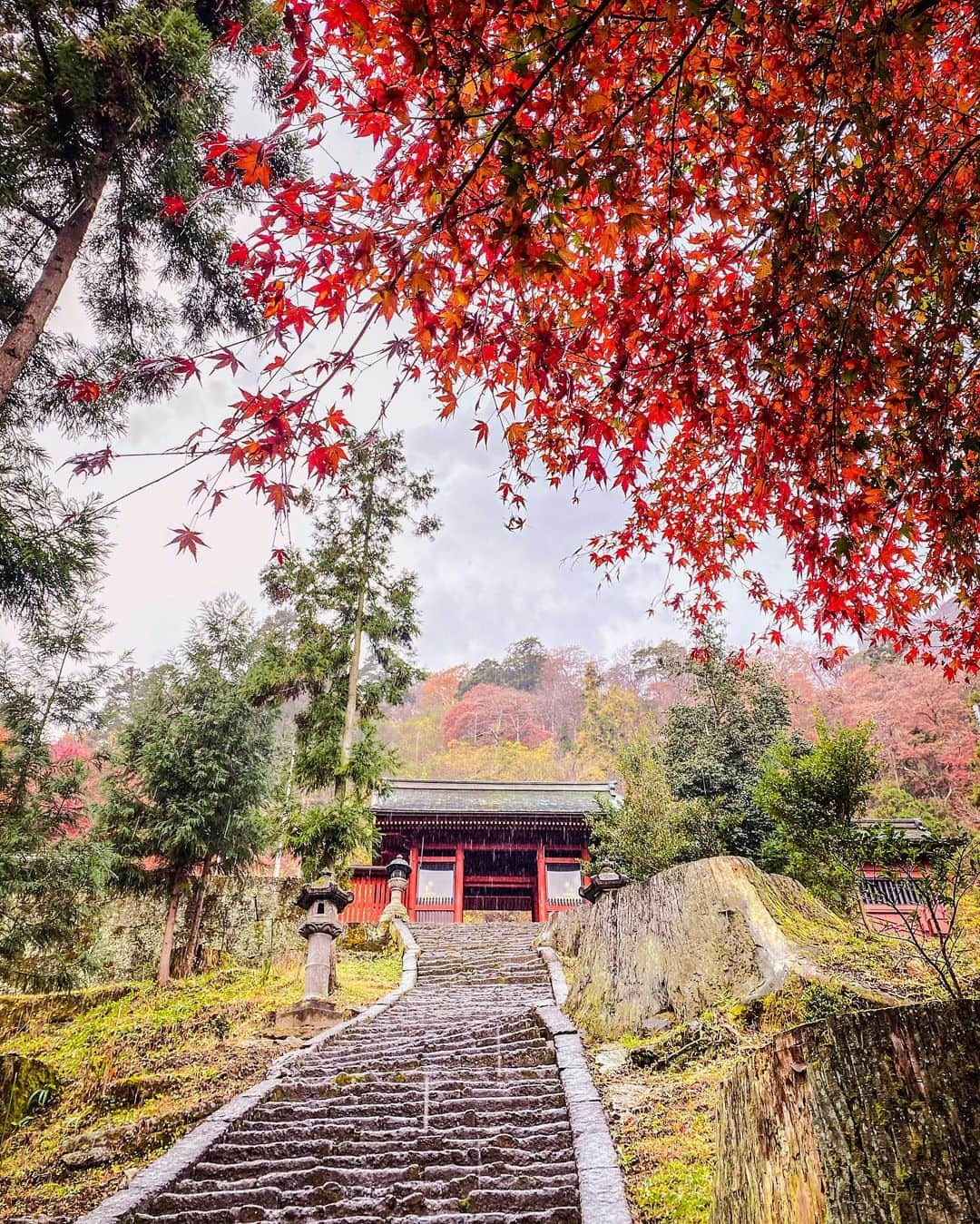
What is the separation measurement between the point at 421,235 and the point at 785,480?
306 centimetres

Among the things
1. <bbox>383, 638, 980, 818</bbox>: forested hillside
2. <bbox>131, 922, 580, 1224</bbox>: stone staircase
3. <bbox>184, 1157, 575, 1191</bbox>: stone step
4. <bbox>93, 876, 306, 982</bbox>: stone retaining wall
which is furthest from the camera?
<bbox>383, 638, 980, 818</bbox>: forested hillside

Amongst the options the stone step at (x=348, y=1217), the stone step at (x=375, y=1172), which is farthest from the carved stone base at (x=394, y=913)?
the stone step at (x=348, y=1217)

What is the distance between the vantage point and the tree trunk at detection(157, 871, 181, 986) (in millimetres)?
12664

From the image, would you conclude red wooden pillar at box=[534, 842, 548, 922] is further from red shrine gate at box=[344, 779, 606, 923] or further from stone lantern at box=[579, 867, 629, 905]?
stone lantern at box=[579, 867, 629, 905]

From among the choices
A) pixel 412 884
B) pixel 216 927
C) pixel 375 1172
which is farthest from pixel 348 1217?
pixel 412 884

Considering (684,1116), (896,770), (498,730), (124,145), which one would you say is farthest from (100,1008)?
(498,730)

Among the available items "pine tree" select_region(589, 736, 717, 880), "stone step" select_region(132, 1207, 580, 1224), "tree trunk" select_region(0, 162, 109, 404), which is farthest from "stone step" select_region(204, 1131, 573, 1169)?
"pine tree" select_region(589, 736, 717, 880)

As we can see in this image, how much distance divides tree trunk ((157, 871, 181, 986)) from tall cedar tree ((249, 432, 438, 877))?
375 centimetres

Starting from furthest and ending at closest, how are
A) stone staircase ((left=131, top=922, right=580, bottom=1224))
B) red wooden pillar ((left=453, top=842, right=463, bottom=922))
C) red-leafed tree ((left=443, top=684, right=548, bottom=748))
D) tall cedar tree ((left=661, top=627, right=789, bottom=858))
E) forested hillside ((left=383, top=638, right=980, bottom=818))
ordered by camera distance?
red-leafed tree ((left=443, top=684, right=548, bottom=748)) → forested hillside ((left=383, top=638, right=980, bottom=818)) → red wooden pillar ((left=453, top=842, right=463, bottom=922)) → tall cedar tree ((left=661, top=627, right=789, bottom=858)) → stone staircase ((left=131, top=922, right=580, bottom=1224))

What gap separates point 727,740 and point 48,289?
1317 cm

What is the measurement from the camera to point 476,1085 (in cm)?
522

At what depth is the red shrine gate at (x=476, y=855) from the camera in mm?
18547

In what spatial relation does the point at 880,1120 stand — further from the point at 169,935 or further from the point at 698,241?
the point at 169,935

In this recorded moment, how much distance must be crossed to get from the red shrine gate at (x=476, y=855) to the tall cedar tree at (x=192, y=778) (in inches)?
174
